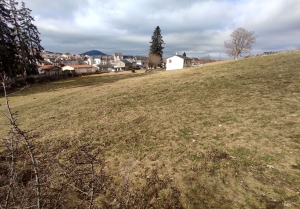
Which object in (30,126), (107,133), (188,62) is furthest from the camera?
(188,62)

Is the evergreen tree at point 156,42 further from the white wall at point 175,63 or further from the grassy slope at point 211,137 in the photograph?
the grassy slope at point 211,137

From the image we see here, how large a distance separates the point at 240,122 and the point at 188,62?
1659 inches

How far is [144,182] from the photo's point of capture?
13.2ft

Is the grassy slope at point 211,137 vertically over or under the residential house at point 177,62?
under

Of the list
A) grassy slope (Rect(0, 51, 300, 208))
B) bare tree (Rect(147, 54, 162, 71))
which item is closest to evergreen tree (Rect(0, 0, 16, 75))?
grassy slope (Rect(0, 51, 300, 208))

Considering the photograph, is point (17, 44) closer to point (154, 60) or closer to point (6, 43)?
point (6, 43)

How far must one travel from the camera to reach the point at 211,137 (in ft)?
18.6

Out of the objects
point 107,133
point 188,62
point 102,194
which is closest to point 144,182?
point 102,194

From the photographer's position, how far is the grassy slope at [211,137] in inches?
140

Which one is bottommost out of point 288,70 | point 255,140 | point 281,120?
point 255,140

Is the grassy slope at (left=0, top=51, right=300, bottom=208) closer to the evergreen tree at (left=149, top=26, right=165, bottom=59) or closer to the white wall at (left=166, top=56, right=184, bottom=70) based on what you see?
the white wall at (left=166, top=56, right=184, bottom=70)

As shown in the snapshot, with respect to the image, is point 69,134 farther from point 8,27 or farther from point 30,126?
point 8,27

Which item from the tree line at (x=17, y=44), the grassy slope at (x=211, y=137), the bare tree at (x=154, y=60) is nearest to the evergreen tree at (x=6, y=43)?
the tree line at (x=17, y=44)

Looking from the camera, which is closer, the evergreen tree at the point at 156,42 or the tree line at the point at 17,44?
the tree line at the point at 17,44
